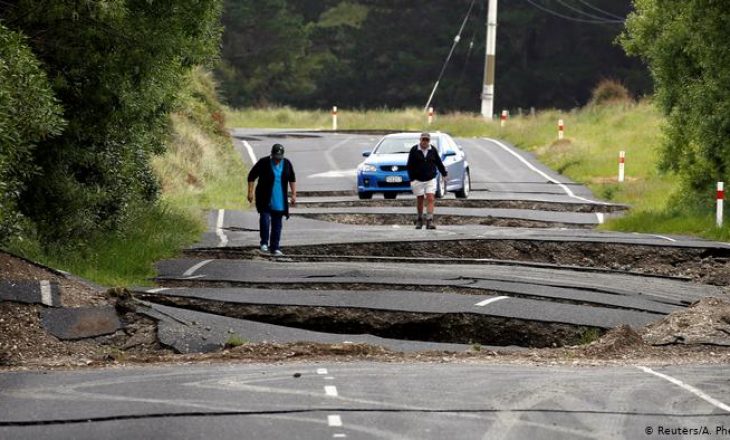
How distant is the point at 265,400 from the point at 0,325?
4.62 m

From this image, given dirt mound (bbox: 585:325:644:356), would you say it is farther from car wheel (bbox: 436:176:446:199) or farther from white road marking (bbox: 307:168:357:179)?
white road marking (bbox: 307:168:357:179)

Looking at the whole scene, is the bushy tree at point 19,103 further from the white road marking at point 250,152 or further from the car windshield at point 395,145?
the white road marking at point 250,152

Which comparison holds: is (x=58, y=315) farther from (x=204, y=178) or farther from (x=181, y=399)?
(x=204, y=178)

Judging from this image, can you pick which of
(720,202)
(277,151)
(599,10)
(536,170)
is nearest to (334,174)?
(536,170)

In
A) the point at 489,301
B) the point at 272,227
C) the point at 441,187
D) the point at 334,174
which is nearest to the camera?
the point at 489,301

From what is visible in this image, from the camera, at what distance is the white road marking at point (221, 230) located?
74.9 ft

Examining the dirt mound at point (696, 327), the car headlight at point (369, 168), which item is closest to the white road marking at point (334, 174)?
the car headlight at point (369, 168)

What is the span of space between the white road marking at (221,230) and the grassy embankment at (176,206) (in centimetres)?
35

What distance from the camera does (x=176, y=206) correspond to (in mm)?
27266

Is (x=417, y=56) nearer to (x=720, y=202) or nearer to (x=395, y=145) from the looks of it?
(x=395, y=145)

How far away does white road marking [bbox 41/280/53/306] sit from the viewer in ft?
47.4

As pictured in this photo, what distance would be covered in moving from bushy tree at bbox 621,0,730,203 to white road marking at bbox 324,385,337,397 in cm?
1571

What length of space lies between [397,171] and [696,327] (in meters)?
17.5

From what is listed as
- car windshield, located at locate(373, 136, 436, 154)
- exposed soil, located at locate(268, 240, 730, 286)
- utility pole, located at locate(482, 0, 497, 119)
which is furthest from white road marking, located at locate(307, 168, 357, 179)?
utility pole, located at locate(482, 0, 497, 119)
